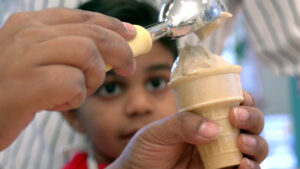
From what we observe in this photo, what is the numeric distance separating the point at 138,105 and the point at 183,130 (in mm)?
263

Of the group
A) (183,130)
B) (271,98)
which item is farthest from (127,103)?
(271,98)

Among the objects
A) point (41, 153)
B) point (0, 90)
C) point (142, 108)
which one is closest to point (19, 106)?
point (0, 90)

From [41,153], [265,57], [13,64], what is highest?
[13,64]

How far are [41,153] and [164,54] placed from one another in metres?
0.39

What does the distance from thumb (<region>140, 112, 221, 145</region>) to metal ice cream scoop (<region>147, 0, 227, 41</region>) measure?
0.32ft

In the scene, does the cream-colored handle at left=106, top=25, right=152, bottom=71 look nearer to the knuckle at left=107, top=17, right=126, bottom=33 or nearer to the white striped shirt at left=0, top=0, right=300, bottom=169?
the knuckle at left=107, top=17, right=126, bottom=33

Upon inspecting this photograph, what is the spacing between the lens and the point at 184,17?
0.41 meters

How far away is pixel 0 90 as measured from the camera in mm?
291

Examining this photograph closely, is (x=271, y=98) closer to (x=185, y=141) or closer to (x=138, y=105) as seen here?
(x=138, y=105)

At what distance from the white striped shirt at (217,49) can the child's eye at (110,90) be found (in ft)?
0.65

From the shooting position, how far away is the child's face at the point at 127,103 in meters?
0.71

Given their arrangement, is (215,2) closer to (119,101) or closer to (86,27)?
(86,27)

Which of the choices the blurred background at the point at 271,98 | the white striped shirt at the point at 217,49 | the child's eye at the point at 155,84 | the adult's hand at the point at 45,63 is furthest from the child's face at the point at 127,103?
the blurred background at the point at 271,98

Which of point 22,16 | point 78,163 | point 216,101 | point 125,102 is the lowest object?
point 78,163
